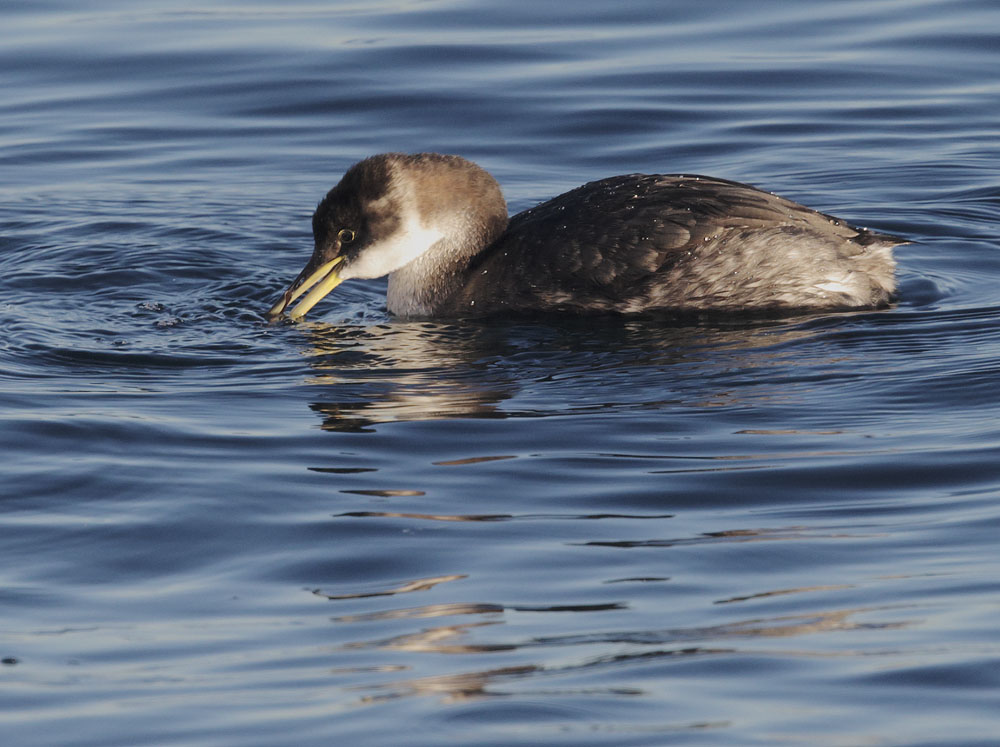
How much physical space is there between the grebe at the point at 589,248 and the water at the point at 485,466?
0.72 feet

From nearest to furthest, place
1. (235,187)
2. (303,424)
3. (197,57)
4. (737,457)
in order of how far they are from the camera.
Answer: (737,457), (303,424), (235,187), (197,57)

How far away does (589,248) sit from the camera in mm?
9422

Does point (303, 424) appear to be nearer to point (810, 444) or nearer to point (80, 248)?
point (810, 444)

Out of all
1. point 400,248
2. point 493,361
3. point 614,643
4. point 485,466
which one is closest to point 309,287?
point 400,248

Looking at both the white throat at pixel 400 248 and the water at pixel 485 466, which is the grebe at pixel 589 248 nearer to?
the white throat at pixel 400 248

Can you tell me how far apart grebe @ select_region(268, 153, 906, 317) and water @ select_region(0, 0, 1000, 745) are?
0.22 m

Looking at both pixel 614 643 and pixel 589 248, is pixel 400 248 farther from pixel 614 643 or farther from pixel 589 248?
pixel 614 643

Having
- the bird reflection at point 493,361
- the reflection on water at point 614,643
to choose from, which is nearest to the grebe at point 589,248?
the bird reflection at point 493,361

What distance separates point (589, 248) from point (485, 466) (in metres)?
2.46

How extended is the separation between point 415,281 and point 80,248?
2.39 metres

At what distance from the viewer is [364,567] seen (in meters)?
6.21

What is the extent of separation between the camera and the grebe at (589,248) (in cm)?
942

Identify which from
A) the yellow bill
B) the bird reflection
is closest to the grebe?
A: the yellow bill

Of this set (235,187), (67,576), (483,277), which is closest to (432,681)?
(67,576)
